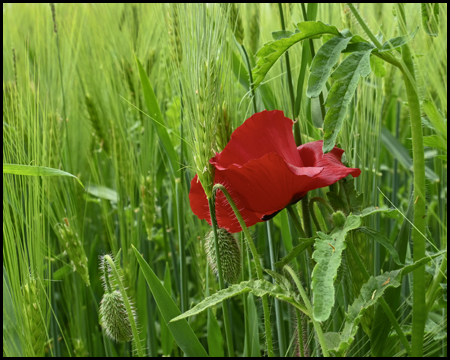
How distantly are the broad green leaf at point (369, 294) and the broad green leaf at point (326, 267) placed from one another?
0.16ft

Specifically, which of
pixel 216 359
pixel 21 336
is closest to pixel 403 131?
pixel 216 359

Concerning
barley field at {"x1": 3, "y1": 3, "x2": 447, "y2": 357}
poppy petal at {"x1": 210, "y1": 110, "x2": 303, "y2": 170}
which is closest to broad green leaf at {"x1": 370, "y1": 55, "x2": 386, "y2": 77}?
barley field at {"x1": 3, "y1": 3, "x2": 447, "y2": 357}

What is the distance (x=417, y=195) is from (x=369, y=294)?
10cm

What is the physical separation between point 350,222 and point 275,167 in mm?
73

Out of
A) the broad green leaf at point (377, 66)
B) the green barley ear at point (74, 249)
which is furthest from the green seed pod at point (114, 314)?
the broad green leaf at point (377, 66)

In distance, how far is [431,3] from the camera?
46 centimetres

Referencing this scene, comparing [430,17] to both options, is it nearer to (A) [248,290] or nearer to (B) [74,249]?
(A) [248,290]

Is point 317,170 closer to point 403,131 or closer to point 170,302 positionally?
point 170,302

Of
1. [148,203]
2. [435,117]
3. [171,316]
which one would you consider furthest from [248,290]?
[148,203]

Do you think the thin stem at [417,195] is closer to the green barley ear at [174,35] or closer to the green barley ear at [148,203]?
the green barley ear at [174,35]

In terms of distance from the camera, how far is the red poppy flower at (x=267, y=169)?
0.39 metres

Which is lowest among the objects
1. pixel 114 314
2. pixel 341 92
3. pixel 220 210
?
pixel 114 314

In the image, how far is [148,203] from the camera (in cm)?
70

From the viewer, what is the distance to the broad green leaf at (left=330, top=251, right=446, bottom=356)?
1.17 feet
